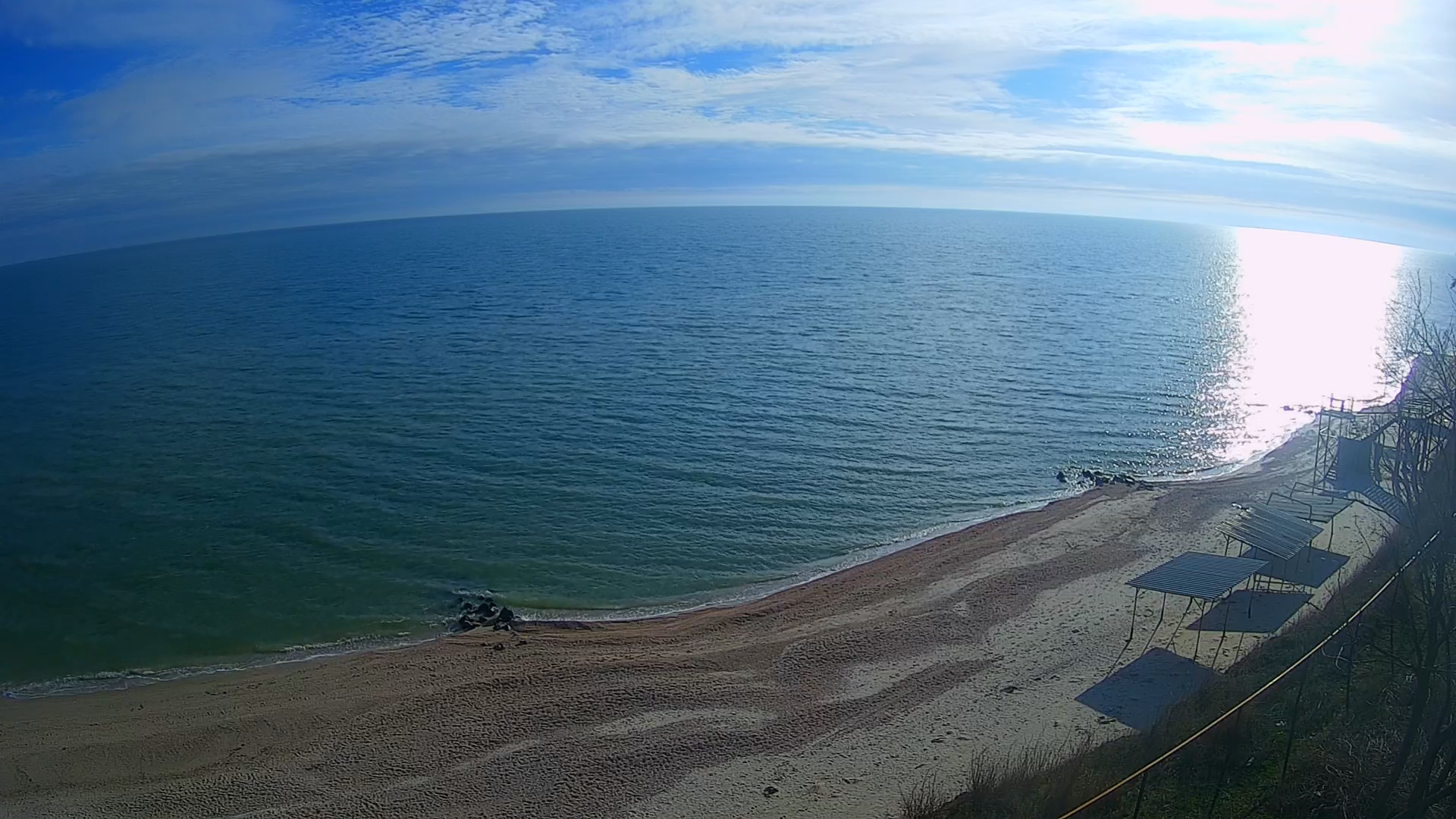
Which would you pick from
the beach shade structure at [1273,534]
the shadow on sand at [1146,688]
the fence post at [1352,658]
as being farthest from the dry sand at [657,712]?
the fence post at [1352,658]

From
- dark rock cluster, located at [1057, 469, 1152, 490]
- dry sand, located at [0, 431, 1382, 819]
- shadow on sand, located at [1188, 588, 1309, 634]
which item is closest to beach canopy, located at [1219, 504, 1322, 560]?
shadow on sand, located at [1188, 588, 1309, 634]

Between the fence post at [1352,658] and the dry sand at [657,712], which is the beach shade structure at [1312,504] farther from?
the fence post at [1352,658]

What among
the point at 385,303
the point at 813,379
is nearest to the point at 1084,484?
the point at 813,379

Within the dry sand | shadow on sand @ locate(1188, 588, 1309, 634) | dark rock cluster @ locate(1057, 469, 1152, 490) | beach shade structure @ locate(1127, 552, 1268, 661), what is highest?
beach shade structure @ locate(1127, 552, 1268, 661)

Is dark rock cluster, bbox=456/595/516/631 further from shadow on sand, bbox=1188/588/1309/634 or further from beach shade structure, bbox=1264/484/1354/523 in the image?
beach shade structure, bbox=1264/484/1354/523

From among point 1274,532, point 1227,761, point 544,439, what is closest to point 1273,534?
Result: point 1274,532

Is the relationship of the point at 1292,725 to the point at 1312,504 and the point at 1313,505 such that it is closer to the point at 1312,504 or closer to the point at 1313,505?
the point at 1313,505
